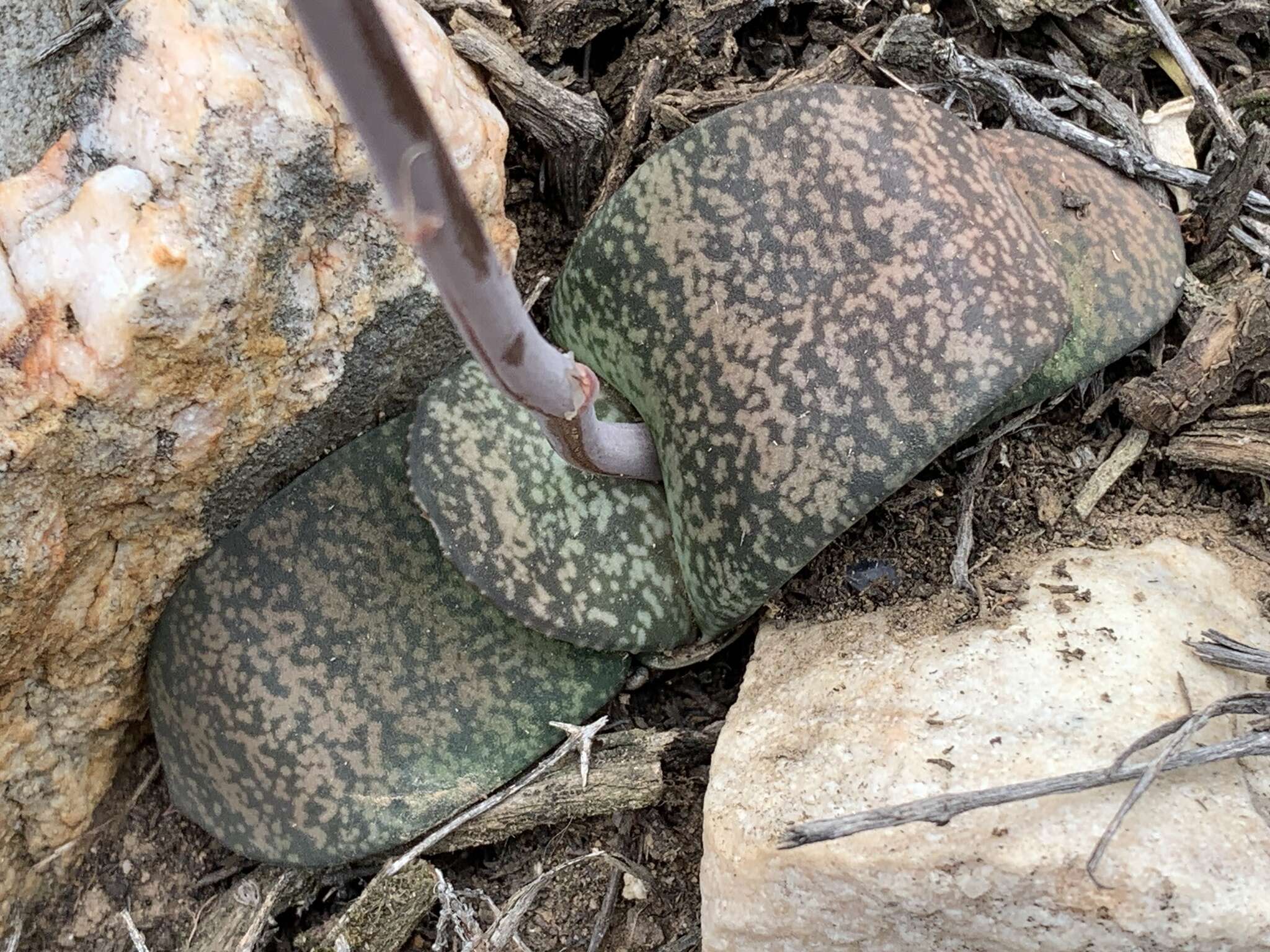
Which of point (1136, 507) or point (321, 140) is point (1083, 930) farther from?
point (321, 140)

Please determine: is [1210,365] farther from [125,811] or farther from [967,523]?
[125,811]

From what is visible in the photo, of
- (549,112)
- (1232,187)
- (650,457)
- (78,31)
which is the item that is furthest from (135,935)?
(1232,187)

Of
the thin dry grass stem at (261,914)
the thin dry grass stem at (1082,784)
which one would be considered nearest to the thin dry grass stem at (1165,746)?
the thin dry grass stem at (1082,784)

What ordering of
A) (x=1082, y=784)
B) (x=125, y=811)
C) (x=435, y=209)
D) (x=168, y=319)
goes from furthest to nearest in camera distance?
(x=125, y=811) < (x=168, y=319) < (x=1082, y=784) < (x=435, y=209)

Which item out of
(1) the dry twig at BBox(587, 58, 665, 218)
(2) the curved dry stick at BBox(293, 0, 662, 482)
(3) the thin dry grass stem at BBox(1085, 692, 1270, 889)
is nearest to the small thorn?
(2) the curved dry stick at BBox(293, 0, 662, 482)

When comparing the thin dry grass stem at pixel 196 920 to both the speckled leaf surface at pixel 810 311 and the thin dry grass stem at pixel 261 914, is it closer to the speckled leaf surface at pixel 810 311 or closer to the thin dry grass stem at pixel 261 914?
the thin dry grass stem at pixel 261 914
